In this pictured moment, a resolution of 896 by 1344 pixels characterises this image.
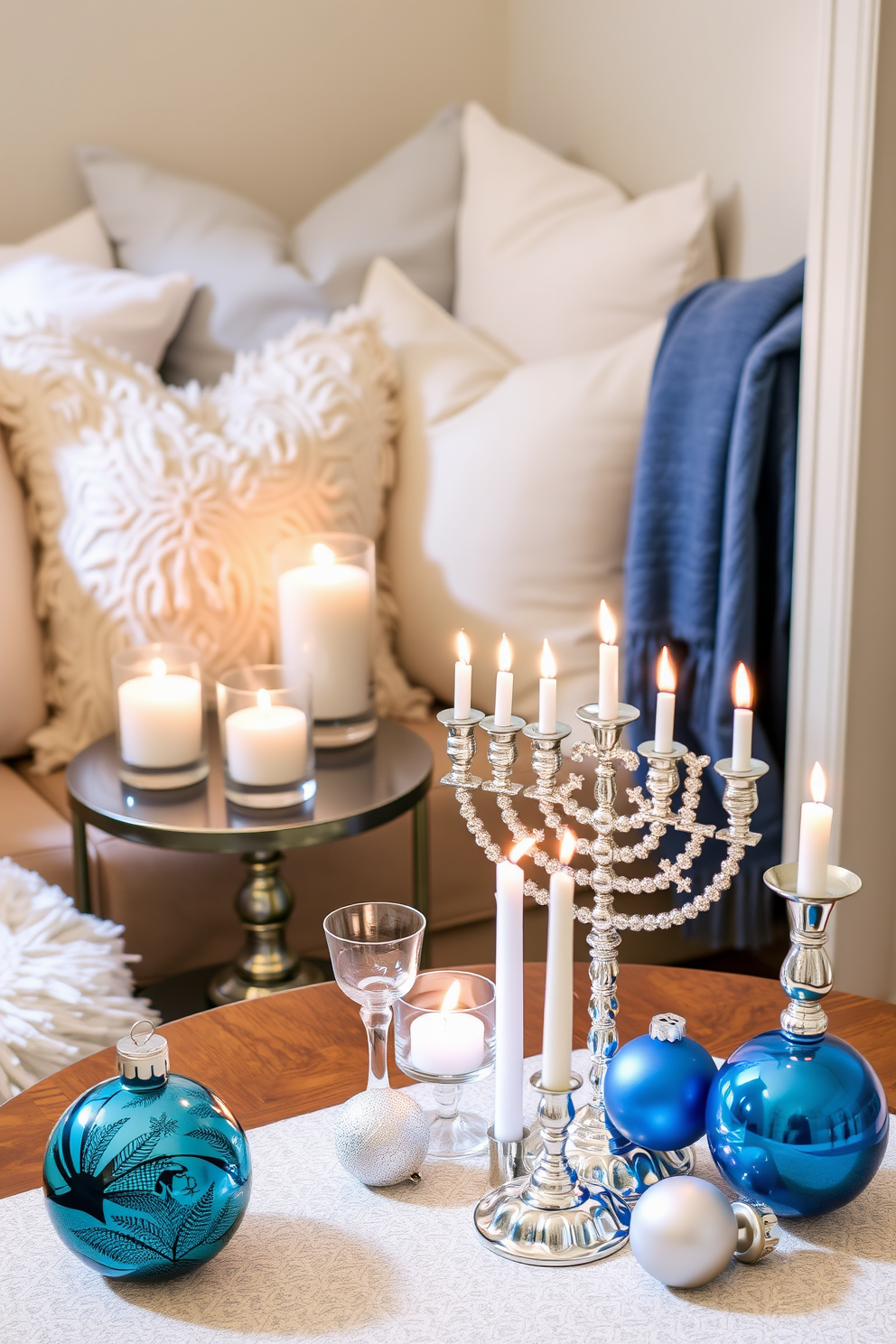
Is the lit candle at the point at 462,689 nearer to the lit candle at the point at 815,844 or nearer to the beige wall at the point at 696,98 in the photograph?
the lit candle at the point at 815,844

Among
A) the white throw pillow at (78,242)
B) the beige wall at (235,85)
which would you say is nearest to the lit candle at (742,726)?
the white throw pillow at (78,242)

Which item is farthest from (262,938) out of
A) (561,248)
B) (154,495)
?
(561,248)

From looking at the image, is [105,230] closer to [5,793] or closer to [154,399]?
[154,399]

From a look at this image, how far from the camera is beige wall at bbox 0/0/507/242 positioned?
6.52ft

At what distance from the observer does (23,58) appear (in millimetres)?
1955

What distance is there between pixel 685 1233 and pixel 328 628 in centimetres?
93

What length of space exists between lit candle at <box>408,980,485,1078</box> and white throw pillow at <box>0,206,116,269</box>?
1487 mm

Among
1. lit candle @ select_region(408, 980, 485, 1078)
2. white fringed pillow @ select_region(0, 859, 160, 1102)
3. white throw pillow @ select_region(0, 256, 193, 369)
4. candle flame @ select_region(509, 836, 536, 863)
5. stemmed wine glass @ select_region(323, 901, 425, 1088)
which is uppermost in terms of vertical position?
white throw pillow @ select_region(0, 256, 193, 369)

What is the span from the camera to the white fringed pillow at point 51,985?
1066mm

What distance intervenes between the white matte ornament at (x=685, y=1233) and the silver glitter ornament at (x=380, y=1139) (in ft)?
0.46

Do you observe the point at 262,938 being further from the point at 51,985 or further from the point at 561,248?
the point at 561,248

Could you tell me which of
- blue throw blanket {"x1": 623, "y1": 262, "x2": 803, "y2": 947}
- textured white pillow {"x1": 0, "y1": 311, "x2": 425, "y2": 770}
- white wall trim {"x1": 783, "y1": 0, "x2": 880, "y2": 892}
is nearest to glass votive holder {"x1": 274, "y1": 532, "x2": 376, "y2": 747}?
textured white pillow {"x1": 0, "y1": 311, "x2": 425, "y2": 770}

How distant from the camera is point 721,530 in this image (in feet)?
4.97

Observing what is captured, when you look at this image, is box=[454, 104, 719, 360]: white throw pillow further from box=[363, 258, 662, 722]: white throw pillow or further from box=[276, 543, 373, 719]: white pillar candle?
box=[276, 543, 373, 719]: white pillar candle
